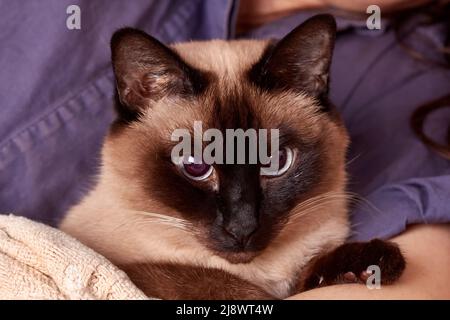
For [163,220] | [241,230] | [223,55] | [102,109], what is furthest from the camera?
[102,109]

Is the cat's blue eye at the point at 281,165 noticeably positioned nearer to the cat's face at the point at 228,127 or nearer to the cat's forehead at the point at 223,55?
the cat's face at the point at 228,127

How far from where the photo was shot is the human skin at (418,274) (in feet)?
4.35

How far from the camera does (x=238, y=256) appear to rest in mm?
1452

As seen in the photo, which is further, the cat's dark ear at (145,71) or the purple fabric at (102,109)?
the purple fabric at (102,109)

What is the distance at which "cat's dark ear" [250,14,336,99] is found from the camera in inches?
57.3

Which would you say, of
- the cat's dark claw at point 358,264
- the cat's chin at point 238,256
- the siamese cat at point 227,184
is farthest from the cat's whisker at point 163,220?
the cat's dark claw at point 358,264

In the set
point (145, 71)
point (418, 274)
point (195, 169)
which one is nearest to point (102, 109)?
point (145, 71)

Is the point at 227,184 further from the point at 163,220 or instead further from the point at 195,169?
the point at 163,220

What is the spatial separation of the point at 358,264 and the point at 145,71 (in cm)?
69

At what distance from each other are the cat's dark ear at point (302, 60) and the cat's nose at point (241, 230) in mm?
387

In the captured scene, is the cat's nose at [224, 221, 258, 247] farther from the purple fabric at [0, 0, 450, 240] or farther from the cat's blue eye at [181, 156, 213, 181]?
the purple fabric at [0, 0, 450, 240]

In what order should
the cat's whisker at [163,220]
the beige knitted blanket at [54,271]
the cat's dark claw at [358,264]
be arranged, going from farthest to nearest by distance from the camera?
the cat's whisker at [163,220] → the cat's dark claw at [358,264] → the beige knitted blanket at [54,271]

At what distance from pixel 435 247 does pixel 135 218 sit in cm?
78

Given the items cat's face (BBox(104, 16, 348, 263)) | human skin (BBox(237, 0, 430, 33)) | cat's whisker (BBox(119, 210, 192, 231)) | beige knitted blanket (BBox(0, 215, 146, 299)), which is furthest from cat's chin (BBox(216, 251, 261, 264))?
human skin (BBox(237, 0, 430, 33))
